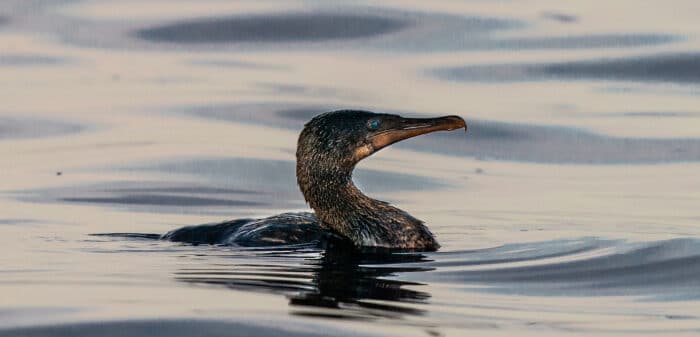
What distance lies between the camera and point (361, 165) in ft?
53.0

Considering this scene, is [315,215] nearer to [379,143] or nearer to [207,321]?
[379,143]

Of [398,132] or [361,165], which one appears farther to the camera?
[361,165]

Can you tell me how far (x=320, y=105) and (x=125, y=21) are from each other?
4849 millimetres

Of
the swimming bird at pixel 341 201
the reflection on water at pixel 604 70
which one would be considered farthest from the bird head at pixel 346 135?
the reflection on water at pixel 604 70

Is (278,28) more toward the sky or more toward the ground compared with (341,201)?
more toward the sky

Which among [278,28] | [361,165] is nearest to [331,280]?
[361,165]

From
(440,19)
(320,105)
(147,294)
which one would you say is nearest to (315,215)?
(147,294)

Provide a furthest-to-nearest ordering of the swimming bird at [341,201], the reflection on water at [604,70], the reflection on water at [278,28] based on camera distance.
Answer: the reflection on water at [278,28]
the reflection on water at [604,70]
the swimming bird at [341,201]

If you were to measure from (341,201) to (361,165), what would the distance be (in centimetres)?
460

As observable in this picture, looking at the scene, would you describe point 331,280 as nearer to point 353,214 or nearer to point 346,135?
point 353,214

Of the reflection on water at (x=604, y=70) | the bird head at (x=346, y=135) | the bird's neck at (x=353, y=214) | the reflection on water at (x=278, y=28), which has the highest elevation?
the reflection on water at (x=278, y=28)

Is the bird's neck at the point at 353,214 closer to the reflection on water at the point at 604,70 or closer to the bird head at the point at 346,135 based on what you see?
the bird head at the point at 346,135

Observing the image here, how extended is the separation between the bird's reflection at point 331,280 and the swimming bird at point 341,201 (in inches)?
10.9

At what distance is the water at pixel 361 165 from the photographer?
899 cm
